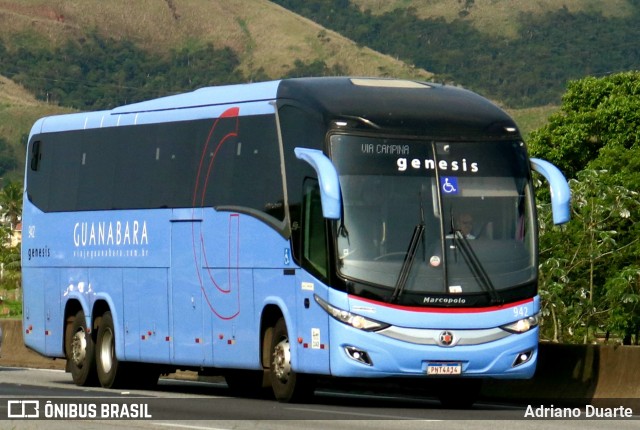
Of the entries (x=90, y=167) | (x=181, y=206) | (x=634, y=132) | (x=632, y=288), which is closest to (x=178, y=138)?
(x=181, y=206)

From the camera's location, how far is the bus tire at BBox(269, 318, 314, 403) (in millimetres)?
20250

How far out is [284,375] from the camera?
20500 millimetres

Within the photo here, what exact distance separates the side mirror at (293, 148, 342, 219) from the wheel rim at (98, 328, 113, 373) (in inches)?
280

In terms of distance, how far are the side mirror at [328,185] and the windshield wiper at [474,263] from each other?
144cm

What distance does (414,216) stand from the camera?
19.3 m

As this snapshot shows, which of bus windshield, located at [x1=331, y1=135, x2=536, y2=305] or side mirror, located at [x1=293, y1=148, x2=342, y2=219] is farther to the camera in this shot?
bus windshield, located at [x1=331, y1=135, x2=536, y2=305]

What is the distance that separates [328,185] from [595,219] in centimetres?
2424

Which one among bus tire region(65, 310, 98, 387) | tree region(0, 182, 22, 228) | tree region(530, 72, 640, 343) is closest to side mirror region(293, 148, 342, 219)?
bus tire region(65, 310, 98, 387)

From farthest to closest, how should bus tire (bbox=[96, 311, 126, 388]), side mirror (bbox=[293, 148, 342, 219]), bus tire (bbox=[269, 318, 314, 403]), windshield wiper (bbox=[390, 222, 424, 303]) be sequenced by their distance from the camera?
bus tire (bbox=[96, 311, 126, 388]) < bus tire (bbox=[269, 318, 314, 403]) < windshield wiper (bbox=[390, 222, 424, 303]) < side mirror (bbox=[293, 148, 342, 219])

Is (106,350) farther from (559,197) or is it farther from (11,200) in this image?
(11,200)

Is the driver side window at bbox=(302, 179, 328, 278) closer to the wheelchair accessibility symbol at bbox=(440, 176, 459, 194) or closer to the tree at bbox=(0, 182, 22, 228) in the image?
the wheelchair accessibility symbol at bbox=(440, 176, 459, 194)

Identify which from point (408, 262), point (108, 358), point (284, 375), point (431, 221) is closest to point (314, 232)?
point (408, 262)

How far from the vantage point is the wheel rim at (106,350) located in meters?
25.2

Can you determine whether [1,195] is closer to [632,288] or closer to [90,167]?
[632,288]
